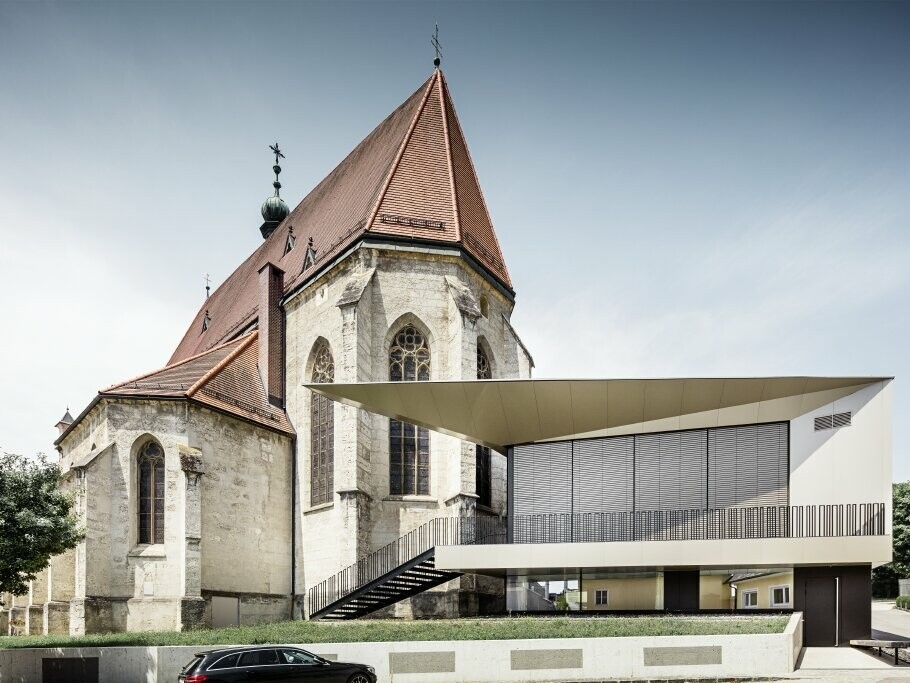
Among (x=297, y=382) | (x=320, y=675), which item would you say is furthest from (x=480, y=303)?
(x=320, y=675)

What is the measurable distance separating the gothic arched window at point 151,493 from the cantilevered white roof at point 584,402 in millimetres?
7824

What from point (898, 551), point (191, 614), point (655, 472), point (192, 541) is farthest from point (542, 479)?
point (898, 551)

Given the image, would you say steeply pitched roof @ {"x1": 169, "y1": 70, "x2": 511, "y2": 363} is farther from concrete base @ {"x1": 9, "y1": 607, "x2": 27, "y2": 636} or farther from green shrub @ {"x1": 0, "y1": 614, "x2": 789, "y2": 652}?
green shrub @ {"x1": 0, "y1": 614, "x2": 789, "y2": 652}

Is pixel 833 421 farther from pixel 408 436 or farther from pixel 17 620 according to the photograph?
pixel 17 620

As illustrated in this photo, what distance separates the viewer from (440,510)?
26797mm

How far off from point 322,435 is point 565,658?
15650 mm

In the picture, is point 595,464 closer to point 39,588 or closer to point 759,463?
point 759,463

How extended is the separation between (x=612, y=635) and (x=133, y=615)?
15599mm

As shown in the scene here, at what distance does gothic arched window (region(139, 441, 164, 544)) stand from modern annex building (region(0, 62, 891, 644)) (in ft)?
0.22

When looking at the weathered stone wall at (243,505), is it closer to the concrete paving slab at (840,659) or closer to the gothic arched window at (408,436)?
the gothic arched window at (408,436)

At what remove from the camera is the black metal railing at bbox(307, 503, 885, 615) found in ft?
60.1

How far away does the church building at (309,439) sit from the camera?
978 inches

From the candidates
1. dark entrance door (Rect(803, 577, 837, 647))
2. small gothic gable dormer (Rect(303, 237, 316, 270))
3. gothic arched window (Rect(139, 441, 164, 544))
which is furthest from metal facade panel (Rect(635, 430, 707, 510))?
small gothic gable dormer (Rect(303, 237, 316, 270))

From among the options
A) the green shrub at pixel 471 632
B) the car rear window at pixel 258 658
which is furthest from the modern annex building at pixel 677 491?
the car rear window at pixel 258 658
